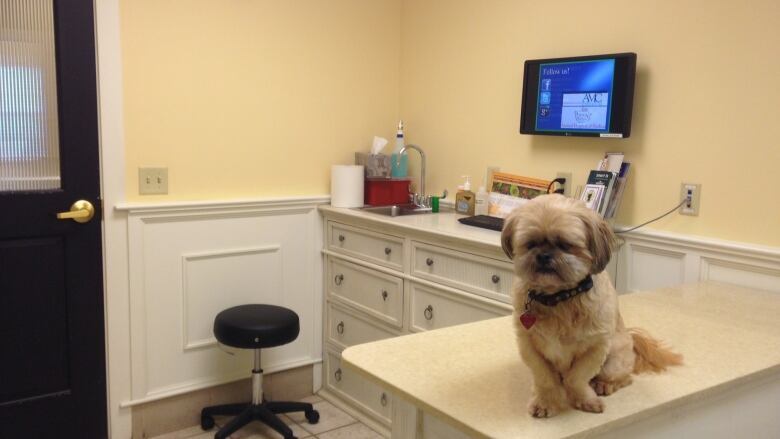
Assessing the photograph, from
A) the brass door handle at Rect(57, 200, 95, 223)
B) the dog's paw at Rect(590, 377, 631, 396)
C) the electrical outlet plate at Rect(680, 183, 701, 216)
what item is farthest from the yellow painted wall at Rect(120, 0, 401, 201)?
the dog's paw at Rect(590, 377, 631, 396)

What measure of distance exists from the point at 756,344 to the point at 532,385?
0.67 m

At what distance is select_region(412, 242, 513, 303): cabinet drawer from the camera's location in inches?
95.0

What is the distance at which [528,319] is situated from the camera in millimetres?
1220

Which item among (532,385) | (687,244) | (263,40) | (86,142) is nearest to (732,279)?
(687,244)

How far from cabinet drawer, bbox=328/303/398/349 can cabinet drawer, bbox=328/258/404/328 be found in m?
0.06

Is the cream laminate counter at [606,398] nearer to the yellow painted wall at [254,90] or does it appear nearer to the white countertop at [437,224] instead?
the white countertop at [437,224]

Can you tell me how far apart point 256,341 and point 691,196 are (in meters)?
1.77

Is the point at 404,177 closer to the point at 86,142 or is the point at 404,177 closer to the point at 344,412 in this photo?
the point at 344,412

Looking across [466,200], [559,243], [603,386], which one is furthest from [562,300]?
[466,200]

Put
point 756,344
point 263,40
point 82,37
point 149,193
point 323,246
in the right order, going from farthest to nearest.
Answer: point 323,246, point 263,40, point 149,193, point 82,37, point 756,344

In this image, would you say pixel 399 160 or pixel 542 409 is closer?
pixel 542 409

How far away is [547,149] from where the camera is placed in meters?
2.78

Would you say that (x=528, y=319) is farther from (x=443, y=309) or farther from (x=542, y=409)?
(x=443, y=309)

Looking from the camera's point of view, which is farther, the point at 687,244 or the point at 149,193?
the point at 149,193
